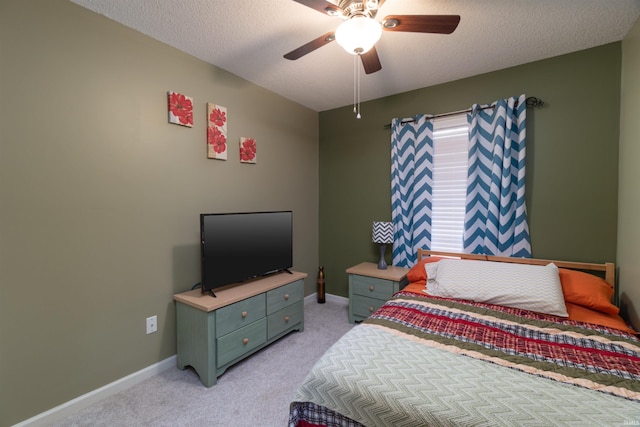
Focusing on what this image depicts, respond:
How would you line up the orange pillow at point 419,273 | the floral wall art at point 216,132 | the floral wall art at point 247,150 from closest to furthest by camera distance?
the floral wall art at point 216,132, the orange pillow at point 419,273, the floral wall art at point 247,150

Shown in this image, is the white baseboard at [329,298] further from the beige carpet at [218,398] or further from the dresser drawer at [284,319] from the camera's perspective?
the beige carpet at [218,398]

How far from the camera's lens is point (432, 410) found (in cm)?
100

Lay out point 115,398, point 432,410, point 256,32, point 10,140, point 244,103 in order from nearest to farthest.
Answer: point 432,410, point 10,140, point 115,398, point 256,32, point 244,103

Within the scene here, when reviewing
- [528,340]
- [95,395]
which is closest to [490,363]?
[528,340]

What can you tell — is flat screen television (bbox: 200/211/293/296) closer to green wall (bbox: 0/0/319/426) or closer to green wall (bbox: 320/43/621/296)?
green wall (bbox: 0/0/319/426)

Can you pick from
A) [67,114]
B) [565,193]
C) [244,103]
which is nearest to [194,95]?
[244,103]

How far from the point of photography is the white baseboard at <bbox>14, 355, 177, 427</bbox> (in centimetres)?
161

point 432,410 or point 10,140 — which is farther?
point 10,140

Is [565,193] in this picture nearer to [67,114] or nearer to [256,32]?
[256,32]

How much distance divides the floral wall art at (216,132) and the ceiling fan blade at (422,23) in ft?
5.27

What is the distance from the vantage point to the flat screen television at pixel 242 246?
6.95 feet

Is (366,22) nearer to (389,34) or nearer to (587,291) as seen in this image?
(389,34)

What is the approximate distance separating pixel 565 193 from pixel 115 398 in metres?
3.80

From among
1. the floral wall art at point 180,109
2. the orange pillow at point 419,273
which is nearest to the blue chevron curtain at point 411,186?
the orange pillow at point 419,273
